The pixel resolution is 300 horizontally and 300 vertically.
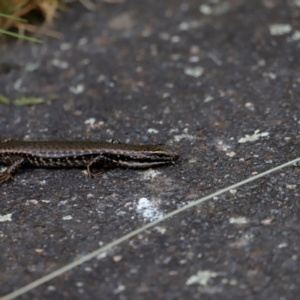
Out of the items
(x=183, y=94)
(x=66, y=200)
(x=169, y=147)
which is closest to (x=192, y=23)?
(x=183, y=94)

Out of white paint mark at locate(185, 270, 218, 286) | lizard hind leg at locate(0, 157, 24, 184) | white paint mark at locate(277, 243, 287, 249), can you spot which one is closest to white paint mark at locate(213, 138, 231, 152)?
white paint mark at locate(277, 243, 287, 249)

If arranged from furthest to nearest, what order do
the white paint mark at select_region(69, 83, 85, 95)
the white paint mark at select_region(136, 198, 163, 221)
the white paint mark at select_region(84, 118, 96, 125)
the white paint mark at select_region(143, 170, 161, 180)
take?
1. the white paint mark at select_region(69, 83, 85, 95)
2. the white paint mark at select_region(84, 118, 96, 125)
3. the white paint mark at select_region(143, 170, 161, 180)
4. the white paint mark at select_region(136, 198, 163, 221)

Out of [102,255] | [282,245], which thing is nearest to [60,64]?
[102,255]

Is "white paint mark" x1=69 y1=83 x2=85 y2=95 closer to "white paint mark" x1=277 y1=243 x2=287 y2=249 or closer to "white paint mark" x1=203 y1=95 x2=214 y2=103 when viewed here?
"white paint mark" x1=203 y1=95 x2=214 y2=103

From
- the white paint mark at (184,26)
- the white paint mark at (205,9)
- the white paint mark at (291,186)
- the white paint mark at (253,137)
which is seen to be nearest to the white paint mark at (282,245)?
the white paint mark at (291,186)

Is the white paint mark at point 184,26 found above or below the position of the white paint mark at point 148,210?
above

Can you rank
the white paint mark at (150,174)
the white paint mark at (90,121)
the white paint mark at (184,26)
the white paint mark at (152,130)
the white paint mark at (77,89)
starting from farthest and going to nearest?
the white paint mark at (184,26) → the white paint mark at (77,89) → the white paint mark at (90,121) → the white paint mark at (152,130) → the white paint mark at (150,174)

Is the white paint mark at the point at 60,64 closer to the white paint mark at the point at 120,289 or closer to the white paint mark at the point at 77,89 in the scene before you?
the white paint mark at the point at 77,89
